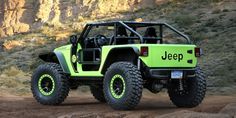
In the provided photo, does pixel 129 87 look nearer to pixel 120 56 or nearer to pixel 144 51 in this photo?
pixel 144 51

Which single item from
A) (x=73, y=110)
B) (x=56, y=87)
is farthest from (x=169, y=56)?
(x=56, y=87)

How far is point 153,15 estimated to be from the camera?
3384 centimetres

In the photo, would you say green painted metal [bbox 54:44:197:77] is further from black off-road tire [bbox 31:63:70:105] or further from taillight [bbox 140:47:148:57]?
black off-road tire [bbox 31:63:70:105]

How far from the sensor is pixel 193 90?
11.5m

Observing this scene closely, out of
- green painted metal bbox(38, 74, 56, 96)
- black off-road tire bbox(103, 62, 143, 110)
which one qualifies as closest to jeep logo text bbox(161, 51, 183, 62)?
black off-road tire bbox(103, 62, 143, 110)

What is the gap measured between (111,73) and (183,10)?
22.9m

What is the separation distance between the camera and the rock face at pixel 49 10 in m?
38.0

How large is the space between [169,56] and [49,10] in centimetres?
3344

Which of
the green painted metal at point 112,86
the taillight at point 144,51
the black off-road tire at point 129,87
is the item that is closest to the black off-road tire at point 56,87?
the green painted metal at point 112,86

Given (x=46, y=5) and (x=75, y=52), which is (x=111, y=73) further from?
(x=46, y=5)

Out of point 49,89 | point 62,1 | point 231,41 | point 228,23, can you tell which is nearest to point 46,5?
point 62,1

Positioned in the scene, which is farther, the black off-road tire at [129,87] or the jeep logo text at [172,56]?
the jeep logo text at [172,56]

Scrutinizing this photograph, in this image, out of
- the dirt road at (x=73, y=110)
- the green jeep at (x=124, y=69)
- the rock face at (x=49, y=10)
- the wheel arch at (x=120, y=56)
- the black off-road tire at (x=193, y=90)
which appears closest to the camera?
the dirt road at (x=73, y=110)

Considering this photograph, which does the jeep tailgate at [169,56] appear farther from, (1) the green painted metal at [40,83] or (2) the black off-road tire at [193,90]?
(1) the green painted metal at [40,83]
